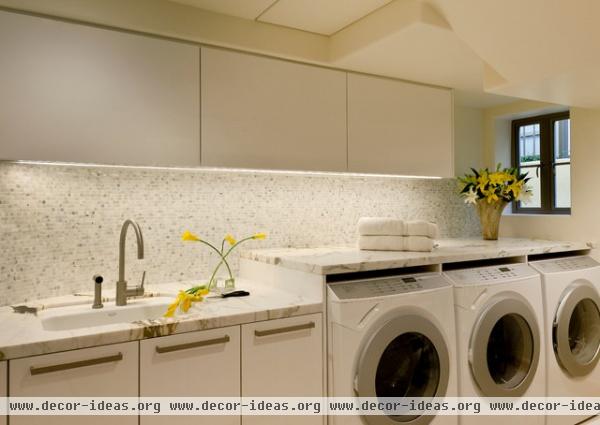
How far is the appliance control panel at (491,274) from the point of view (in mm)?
2160

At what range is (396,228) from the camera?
2.28m

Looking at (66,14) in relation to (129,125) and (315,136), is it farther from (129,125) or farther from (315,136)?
(315,136)

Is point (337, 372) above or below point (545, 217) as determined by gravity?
below

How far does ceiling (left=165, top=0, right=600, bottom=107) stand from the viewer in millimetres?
1792

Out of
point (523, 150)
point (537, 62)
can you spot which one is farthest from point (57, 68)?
point (523, 150)

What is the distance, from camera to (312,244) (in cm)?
268

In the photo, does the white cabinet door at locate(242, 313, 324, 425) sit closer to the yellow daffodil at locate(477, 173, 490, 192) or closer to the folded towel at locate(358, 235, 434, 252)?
the folded towel at locate(358, 235, 434, 252)

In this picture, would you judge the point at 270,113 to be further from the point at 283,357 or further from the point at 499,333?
the point at 499,333

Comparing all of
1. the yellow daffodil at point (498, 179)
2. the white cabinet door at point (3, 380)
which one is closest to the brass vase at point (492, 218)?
the yellow daffodil at point (498, 179)

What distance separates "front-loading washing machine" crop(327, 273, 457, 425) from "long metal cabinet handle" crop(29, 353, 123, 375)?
0.85 meters

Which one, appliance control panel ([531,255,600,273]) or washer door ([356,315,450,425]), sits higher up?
appliance control panel ([531,255,600,273])

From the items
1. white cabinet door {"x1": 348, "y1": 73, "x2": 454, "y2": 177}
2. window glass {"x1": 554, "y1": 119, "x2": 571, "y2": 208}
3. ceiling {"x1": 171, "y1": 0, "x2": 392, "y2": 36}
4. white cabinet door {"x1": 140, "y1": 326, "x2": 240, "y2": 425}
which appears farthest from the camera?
window glass {"x1": 554, "y1": 119, "x2": 571, "y2": 208}

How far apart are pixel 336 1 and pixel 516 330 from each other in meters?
1.95

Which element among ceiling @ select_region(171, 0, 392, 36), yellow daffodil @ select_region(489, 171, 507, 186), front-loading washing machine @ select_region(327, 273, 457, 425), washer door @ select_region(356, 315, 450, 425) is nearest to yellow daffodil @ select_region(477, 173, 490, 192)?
yellow daffodil @ select_region(489, 171, 507, 186)
